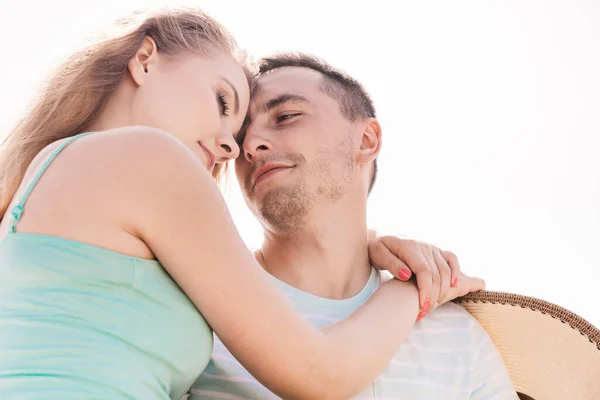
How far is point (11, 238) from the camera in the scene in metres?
1.66

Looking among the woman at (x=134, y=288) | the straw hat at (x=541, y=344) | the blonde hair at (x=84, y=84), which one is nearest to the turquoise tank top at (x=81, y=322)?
the woman at (x=134, y=288)

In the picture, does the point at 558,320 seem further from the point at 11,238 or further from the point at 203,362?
the point at 11,238

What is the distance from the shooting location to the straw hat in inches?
100

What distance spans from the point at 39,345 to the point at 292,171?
5.72ft

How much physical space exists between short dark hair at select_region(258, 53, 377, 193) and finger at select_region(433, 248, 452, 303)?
100 cm

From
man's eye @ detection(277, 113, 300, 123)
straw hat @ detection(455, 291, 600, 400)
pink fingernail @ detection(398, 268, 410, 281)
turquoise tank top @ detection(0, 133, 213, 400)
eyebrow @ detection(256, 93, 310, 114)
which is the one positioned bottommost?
straw hat @ detection(455, 291, 600, 400)

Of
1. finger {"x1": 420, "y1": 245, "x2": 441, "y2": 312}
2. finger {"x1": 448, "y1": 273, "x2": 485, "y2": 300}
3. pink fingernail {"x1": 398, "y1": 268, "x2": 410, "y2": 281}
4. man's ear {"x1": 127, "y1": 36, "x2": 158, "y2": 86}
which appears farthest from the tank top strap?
finger {"x1": 448, "y1": 273, "x2": 485, "y2": 300}

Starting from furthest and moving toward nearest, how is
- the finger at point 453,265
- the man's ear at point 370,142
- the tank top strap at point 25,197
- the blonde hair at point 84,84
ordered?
the man's ear at point 370,142, the finger at point 453,265, the blonde hair at point 84,84, the tank top strap at point 25,197

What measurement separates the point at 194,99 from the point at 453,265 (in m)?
1.34

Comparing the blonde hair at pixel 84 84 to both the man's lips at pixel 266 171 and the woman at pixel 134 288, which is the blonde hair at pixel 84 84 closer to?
the woman at pixel 134 288

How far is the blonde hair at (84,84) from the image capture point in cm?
204

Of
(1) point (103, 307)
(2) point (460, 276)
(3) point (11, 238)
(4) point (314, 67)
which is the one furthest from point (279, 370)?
(4) point (314, 67)

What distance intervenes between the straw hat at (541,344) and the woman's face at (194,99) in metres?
1.35

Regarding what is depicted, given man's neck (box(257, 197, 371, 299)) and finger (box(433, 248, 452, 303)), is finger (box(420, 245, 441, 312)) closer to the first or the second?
finger (box(433, 248, 452, 303))
